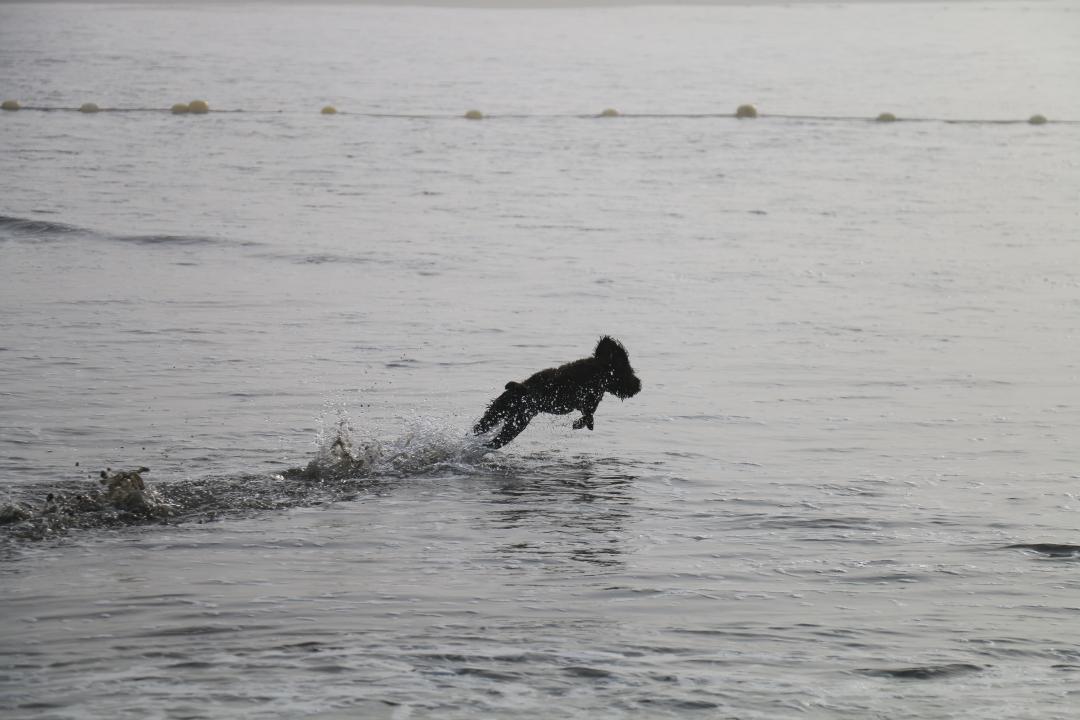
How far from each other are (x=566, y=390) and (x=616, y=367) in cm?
37

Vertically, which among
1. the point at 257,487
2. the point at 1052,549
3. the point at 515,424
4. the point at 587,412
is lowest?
the point at 1052,549

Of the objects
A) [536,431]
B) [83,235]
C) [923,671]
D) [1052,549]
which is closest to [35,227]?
[83,235]

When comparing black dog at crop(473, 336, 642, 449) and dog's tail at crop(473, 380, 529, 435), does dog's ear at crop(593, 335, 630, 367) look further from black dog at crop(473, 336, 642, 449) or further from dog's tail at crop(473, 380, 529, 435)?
dog's tail at crop(473, 380, 529, 435)

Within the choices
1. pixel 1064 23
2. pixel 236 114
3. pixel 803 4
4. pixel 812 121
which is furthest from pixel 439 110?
pixel 803 4

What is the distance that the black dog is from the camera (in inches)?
388

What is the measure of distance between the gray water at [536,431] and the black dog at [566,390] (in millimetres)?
340

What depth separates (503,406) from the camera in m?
9.86

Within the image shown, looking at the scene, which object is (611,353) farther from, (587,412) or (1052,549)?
(1052,549)

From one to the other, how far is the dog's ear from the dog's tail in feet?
1.89

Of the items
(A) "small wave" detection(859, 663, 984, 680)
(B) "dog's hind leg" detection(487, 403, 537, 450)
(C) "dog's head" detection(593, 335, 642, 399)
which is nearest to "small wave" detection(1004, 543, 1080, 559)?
(A) "small wave" detection(859, 663, 984, 680)

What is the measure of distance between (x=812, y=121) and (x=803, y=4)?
97.2 metres

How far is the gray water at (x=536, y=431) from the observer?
6750mm

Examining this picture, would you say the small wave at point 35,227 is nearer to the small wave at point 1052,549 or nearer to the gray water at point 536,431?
the gray water at point 536,431

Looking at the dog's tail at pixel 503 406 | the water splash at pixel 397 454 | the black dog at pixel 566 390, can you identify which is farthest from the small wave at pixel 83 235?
the black dog at pixel 566 390
